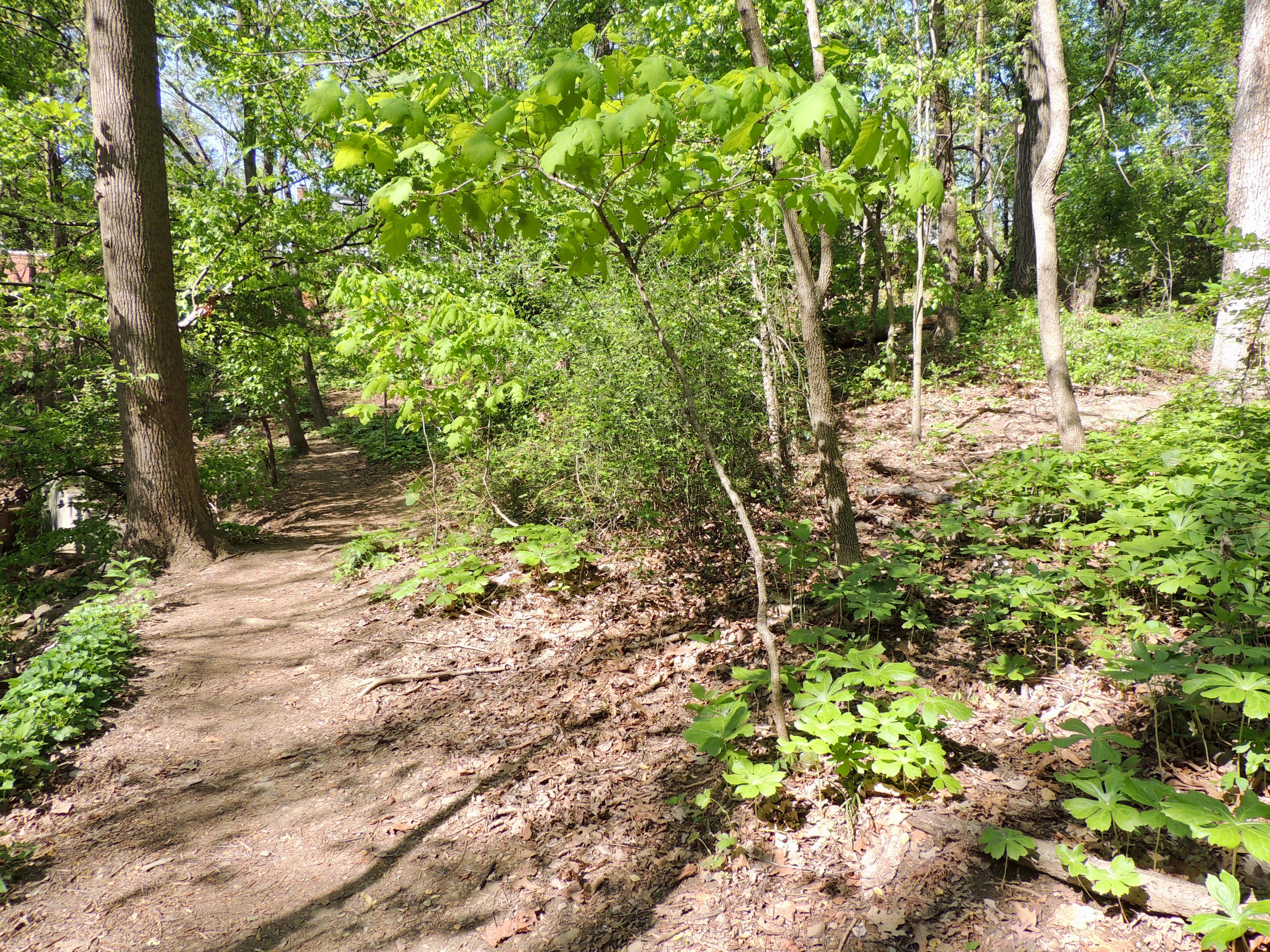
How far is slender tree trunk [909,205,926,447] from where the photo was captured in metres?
6.98

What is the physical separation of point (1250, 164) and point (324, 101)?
24.0 feet

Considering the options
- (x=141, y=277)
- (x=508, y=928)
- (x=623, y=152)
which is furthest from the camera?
(x=141, y=277)

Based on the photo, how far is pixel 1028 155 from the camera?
43.4 feet

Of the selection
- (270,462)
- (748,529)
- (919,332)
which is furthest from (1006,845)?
(270,462)

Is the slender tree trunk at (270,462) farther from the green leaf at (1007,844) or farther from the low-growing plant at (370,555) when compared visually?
the green leaf at (1007,844)

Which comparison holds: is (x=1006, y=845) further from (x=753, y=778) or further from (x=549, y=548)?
(x=549, y=548)

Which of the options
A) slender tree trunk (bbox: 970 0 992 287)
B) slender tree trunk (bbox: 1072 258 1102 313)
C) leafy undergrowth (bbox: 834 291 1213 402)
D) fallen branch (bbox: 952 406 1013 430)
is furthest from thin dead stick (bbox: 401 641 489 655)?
slender tree trunk (bbox: 1072 258 1102 313)

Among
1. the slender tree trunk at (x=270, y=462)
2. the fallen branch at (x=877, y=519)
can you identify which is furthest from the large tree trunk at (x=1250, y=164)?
the slender tree trunk at (x=270, y=462)

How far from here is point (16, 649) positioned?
4879 millimetres

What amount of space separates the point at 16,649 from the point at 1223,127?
23185mm

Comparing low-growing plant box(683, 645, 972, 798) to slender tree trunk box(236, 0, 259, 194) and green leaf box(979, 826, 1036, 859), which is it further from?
slender tree trunk box(236, 0, 259, 194)

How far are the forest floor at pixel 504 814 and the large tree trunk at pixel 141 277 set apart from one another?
2057 mm

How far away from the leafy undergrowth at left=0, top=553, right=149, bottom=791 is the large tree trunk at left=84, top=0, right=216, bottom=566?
154 centimetres

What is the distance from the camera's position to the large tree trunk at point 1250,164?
16.9 ft
